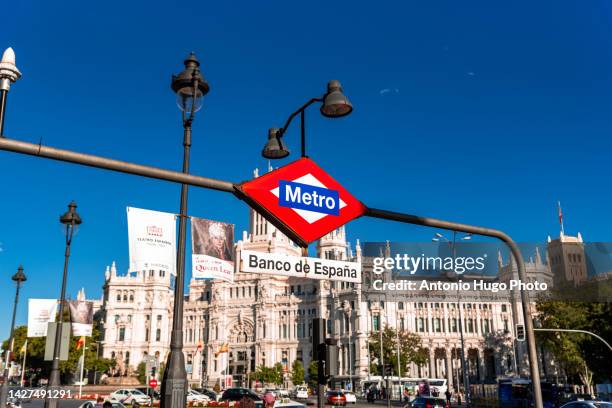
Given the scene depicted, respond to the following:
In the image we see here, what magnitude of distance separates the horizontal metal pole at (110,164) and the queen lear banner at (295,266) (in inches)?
45.9

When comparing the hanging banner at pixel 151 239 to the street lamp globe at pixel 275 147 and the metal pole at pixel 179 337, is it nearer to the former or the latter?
the metal pole at pixel 179 337

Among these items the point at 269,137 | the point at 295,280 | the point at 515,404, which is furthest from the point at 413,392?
the point at 269,137

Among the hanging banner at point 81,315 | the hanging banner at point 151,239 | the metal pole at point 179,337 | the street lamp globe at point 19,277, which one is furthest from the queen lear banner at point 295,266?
the street lamp globe at point 19,277

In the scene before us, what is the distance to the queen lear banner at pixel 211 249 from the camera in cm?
988

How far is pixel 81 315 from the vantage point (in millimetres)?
22875

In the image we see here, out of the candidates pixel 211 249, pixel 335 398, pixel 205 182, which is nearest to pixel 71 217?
pixel 211 249

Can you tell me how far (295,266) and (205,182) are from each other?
196 centimetres

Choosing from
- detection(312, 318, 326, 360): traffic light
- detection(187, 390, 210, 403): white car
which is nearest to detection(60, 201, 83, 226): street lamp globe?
detection(312, 318, 326, 360): traffic light

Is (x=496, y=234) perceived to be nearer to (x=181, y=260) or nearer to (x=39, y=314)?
(x=181, y=260)

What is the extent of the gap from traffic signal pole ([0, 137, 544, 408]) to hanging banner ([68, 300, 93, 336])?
56.8 feet

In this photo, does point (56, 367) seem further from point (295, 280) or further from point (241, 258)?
point (295, 280)

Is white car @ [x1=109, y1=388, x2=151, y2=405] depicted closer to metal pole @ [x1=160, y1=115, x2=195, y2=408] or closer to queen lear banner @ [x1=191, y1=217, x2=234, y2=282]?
metal pole @ [x1=160, y1=115, x2=195, y2=408]

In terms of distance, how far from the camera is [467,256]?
18203mm

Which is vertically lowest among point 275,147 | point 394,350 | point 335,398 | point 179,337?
point 335,398
